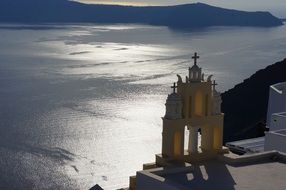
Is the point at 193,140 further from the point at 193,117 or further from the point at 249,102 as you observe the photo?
the point at 249,102

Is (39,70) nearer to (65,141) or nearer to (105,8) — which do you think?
(65,141)

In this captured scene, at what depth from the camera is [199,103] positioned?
7383mm

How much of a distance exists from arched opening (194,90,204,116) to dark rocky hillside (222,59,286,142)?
20.1m

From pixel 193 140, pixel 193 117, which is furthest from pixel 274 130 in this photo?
pixel 193 117

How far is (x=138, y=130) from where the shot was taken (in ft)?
108

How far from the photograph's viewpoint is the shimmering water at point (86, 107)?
82.5ft

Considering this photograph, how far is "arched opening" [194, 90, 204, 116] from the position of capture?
7301mm

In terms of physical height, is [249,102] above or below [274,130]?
below

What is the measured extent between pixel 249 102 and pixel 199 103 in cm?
2636

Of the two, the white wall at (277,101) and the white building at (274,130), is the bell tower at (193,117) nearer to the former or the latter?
the white building at (274,130)

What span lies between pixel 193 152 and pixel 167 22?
14550 centimetres

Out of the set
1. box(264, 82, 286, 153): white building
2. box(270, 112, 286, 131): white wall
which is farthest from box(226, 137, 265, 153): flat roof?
box(270, 112, 286, 131): white wall

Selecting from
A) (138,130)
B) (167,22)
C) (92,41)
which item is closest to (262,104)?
(138,130)

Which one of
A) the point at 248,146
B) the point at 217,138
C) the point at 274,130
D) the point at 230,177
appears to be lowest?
the point at 248,146
